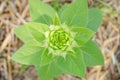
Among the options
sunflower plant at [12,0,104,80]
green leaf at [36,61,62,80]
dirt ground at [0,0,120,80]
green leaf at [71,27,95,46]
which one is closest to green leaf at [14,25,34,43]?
sunflower plant at [12,0,104,80]

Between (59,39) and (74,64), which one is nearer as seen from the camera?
(59,39)

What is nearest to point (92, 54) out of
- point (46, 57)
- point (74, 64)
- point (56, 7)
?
point (74, 64)

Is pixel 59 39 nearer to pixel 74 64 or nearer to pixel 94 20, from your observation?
pixel 74 64

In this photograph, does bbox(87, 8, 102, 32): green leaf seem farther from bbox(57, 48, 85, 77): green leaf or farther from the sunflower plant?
bbox(57, 48, 85, 77): green leaf

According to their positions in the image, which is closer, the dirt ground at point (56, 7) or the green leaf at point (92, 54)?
the green leaf at point (92, 54)

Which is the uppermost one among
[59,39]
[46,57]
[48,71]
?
[59,39]

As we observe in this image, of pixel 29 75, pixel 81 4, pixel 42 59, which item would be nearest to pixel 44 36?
pixel 42 59

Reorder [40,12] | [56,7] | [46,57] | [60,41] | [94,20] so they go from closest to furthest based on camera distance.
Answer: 1. [60,41]
2. [46,57]
3. [40,12]
4. [94,20]
5. [56,7]

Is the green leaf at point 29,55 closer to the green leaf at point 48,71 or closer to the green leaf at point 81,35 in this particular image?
the green leaf at point 48,71

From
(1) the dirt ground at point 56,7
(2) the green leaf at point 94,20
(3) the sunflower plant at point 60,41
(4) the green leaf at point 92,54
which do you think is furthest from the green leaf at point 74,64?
(1) the dirt ground at point 56,7
